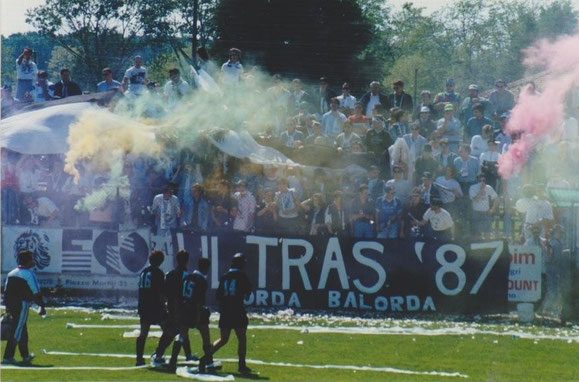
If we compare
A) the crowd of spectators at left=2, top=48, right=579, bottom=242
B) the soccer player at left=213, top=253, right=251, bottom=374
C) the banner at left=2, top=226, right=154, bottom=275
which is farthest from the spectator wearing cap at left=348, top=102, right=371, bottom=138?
the soccer player at left=213, top=253, right=251, bottom=374

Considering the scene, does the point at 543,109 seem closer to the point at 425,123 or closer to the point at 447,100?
the point at 447,100

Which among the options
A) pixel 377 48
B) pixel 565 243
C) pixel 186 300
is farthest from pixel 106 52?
pixel 186 300

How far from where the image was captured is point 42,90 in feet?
91.5

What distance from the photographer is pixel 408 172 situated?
23312 mm

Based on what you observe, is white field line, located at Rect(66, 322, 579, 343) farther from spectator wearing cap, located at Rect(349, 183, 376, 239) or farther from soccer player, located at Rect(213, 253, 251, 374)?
soccer player, located at Rect(213, 253, 251, 374)

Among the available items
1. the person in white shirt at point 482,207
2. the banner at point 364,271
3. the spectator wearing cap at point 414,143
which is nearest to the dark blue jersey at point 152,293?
the banner at point 364,271

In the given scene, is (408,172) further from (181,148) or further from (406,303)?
(181,148)

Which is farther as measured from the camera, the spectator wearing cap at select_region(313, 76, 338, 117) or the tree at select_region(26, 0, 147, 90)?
the tree at select_region(26, 0, 147, 90)

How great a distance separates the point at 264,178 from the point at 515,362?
785 centimetres

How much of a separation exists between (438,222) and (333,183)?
2446 millimetres

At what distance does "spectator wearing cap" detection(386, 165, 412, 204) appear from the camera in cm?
2273

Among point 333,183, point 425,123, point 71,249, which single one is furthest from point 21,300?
point 425,123

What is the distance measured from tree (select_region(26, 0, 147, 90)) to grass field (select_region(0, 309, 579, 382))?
2235cm

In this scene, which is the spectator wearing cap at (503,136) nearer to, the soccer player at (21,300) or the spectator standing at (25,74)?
the soccer player at (21,300)
